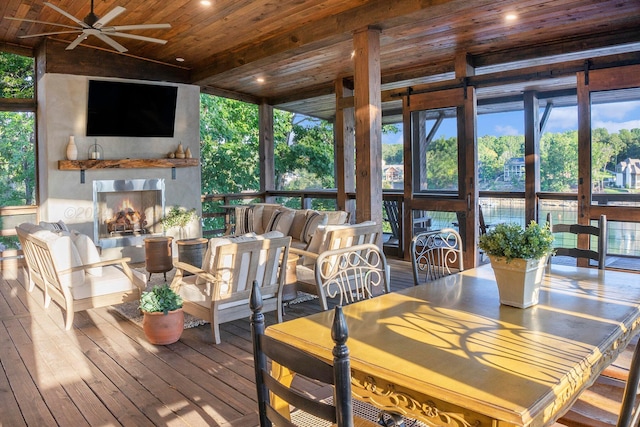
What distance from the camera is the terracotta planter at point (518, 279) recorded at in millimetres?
2041

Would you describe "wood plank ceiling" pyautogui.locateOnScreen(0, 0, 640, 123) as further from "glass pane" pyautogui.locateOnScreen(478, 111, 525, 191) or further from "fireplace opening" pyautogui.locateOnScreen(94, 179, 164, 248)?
"fireplace opening" pyautogui.locateOnScreen(94, 179, 164, 248)

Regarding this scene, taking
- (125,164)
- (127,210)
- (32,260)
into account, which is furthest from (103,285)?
(127,210)

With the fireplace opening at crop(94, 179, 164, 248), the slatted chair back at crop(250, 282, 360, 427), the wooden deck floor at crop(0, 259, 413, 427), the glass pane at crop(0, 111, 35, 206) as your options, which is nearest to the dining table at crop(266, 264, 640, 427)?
the slatted chair back at crop(250, 282, 360, 427)

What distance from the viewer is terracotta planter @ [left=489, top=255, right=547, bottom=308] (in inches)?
80.4

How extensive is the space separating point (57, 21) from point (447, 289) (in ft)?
20.2

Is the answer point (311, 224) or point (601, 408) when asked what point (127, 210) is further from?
point (601, 408)

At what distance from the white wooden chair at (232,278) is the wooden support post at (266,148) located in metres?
5.60

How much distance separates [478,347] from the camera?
5.38 feet

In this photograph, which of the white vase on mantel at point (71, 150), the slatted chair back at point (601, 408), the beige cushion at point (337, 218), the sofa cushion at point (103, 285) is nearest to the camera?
the slatted chair back at point (601, 408)

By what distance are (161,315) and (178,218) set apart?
4.60 metres

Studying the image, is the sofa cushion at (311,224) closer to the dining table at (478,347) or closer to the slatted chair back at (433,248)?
the slatted chair back at (433,248)

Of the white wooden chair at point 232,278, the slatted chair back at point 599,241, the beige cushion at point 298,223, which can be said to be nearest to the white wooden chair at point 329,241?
the white wooden chair at point 232,278

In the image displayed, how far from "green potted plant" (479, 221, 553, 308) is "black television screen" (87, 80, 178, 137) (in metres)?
7.08

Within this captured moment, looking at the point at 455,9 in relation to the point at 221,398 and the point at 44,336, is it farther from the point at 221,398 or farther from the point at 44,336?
the point at 44,336
